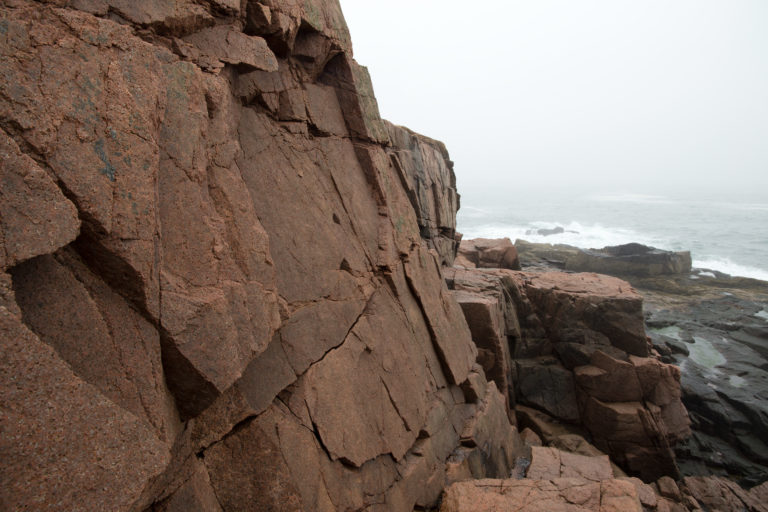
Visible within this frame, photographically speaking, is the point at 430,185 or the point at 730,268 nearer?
the point at 430,185

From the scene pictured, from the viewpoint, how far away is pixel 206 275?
13.9 feet

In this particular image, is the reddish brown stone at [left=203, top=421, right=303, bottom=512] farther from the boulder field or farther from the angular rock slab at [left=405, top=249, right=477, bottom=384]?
the angular rock slab at [left=405, top=249, right=477, bottom=384]

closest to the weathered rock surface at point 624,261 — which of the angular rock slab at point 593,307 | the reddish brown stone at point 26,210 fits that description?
the angular rock slab at point 593,307

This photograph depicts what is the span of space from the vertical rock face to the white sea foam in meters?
55.4

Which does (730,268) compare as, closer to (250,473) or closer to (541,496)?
(541,496)

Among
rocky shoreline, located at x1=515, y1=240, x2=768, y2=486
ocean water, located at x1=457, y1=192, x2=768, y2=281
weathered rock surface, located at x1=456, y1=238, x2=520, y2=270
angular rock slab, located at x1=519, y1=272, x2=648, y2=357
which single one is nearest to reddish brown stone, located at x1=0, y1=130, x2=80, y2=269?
angular rock slab, located at x1=519, y1=272, x2=648, y2=357

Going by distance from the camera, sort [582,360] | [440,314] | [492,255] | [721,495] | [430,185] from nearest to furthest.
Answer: [440,314] < [721,495] < [582,360] < [430,185] < [492,255]

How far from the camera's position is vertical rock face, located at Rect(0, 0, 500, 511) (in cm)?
276

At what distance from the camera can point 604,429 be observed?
1496 cm

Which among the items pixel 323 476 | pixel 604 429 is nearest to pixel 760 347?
pixel 604 429

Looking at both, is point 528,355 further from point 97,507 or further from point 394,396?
point 97,507

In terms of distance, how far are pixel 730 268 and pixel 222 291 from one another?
2537 inches

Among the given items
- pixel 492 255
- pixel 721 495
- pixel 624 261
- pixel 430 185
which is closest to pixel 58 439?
pixel 430 185

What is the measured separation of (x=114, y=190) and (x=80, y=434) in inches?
71.2
